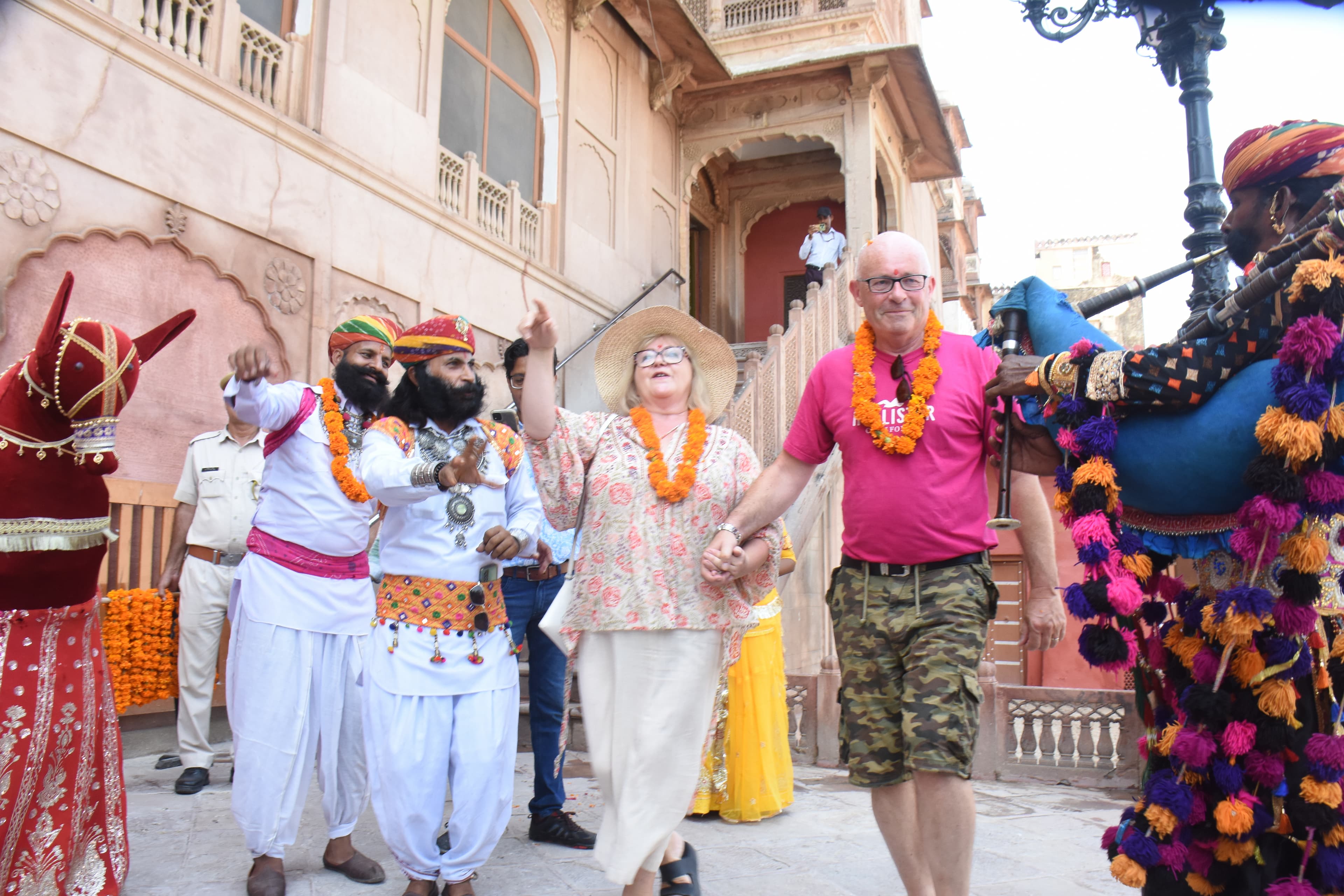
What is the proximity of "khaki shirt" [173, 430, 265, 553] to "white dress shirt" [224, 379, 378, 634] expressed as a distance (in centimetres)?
205

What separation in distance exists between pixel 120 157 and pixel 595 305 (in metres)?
6.84

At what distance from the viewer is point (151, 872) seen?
137 inches

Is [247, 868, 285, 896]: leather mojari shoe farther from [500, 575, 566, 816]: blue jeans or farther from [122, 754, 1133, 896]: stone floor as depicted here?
[500, 575, 566, 816]: blue jeans

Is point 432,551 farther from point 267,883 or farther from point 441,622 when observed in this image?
point 267,883

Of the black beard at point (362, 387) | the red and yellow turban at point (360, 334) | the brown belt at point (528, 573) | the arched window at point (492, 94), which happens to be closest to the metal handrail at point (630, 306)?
the arched window at point (492, 94)

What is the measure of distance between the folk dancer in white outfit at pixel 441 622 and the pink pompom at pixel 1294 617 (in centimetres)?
226

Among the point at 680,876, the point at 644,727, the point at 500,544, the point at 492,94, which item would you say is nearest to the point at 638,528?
the point at 500,544

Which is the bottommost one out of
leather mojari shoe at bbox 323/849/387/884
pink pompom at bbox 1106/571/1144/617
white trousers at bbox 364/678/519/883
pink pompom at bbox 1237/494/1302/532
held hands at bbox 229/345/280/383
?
leather mojari shoe at bbox 323/849/387/884

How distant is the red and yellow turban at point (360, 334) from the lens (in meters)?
3.88

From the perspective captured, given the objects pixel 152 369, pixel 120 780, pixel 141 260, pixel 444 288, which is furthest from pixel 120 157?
pixel 120 780

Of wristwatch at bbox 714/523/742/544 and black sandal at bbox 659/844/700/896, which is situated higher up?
wristwatch at bbox 714/523/742/544

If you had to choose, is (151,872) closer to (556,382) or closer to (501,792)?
(501,792)

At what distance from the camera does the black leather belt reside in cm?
279

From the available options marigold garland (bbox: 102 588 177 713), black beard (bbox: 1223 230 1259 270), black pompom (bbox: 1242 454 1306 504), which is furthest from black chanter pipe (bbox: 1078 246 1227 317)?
marigold garland (bbox: 102 588 177 713)
